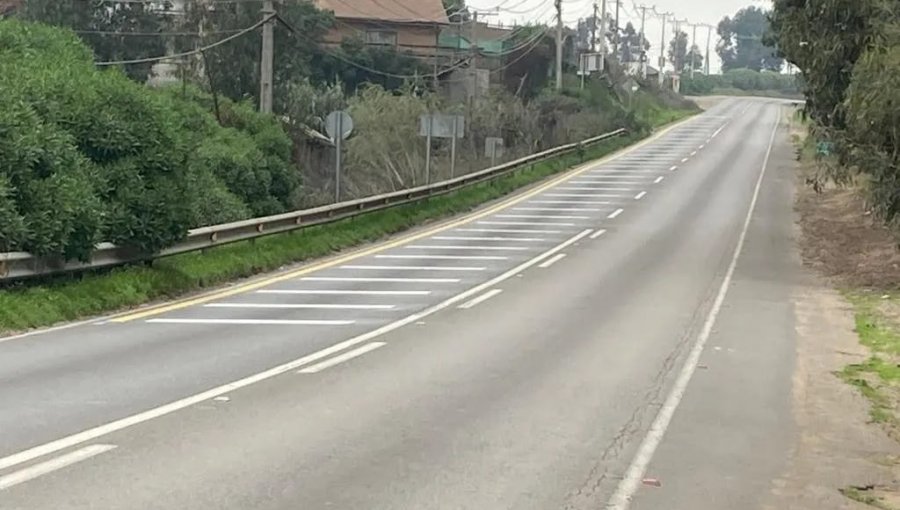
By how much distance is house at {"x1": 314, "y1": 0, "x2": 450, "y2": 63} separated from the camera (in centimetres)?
7762

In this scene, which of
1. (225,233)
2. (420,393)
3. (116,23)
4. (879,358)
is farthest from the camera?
(116,23)

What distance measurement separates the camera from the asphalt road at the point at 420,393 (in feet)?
26.4

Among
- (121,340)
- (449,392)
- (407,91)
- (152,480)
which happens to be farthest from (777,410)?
(407,91)

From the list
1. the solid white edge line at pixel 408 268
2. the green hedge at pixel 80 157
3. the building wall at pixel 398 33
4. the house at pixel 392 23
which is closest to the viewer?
the green hedge at pixel 80 157

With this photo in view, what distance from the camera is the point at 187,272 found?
20.2 m

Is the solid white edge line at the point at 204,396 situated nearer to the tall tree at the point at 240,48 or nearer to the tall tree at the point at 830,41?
the tall tree at the point at 830,41

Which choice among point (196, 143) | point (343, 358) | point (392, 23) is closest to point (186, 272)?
point (196, 143)

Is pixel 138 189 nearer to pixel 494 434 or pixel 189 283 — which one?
pixel 189 283

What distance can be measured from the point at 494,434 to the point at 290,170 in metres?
28.1

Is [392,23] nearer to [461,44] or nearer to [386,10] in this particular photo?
[386,10]

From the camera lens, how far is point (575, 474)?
8602mm

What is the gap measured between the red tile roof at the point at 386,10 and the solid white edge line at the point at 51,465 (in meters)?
70.1

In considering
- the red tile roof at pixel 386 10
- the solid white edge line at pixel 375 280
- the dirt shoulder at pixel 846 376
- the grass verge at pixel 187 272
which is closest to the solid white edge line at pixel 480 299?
the solid white edge line at pixel 375 280

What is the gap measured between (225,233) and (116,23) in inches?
1575
